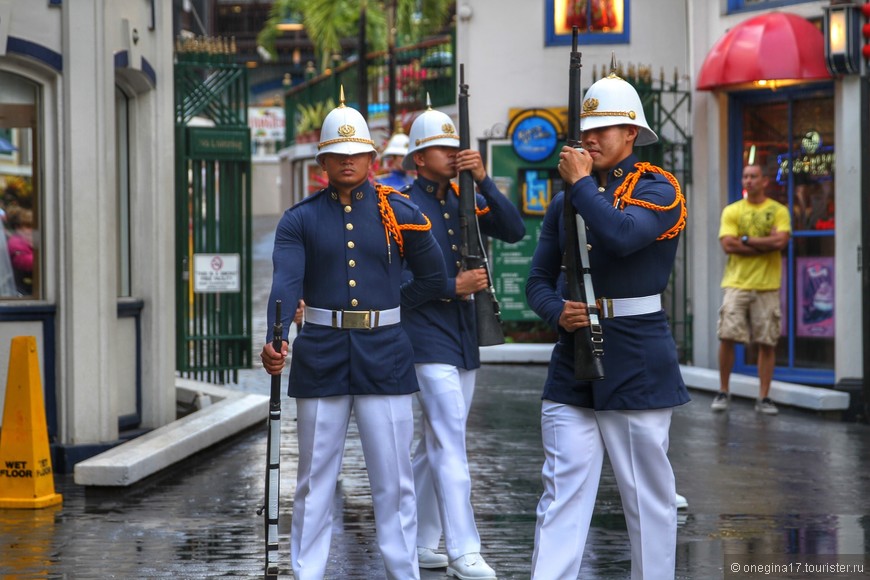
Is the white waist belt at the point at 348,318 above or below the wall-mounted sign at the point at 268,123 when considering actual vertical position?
below

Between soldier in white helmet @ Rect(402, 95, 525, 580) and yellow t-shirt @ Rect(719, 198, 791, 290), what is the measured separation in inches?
220

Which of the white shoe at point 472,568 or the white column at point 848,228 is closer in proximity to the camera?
the white shoe at point 472,568

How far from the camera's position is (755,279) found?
12.8m

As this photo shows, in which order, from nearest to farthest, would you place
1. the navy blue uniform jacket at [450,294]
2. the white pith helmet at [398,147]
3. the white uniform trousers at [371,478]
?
1. the white uniform trousers at [371,478]
2. the navy blue uniform jacket at [450,294]
3. the white pith helmet at [398,147]

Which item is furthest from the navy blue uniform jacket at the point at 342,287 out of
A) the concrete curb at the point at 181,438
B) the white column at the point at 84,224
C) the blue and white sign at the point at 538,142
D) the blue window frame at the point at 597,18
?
the blue window frame at the point at 597,18

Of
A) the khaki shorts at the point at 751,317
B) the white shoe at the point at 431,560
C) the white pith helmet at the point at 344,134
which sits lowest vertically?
the white shoe at the point at 431,560

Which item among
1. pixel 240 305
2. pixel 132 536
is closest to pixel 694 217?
pixel 240 305

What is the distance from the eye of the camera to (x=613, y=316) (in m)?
5.60

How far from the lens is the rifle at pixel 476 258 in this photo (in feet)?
23.6

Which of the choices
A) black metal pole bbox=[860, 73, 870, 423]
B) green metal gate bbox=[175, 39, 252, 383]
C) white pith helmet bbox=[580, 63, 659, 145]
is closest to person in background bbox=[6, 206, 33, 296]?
green metal gate bbox=[175, 39, 252, 383]

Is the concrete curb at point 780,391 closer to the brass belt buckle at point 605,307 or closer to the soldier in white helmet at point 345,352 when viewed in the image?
the soldier in white helmet at point 345,352

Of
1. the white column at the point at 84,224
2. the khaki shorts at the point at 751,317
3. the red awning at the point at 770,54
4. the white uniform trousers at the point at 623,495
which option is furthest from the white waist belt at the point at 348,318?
the red awning at the point at 770,54

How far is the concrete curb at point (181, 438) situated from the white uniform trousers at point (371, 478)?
3.07 meters

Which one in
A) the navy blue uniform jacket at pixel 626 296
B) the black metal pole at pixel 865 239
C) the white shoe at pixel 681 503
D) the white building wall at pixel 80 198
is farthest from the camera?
the black metal pole at pixel 865 239
